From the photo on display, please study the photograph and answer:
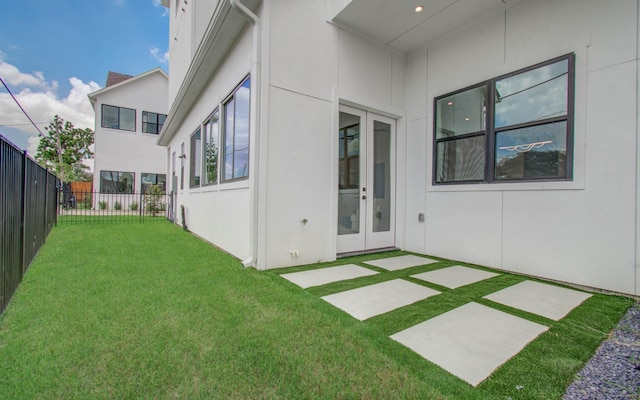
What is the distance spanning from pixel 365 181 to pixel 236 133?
232 centimetres

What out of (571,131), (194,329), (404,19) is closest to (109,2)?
(404,19)

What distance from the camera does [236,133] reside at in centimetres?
449

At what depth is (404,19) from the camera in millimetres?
4043

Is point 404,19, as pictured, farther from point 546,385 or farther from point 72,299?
point 72,299

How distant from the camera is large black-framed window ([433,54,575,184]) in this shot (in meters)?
3.27

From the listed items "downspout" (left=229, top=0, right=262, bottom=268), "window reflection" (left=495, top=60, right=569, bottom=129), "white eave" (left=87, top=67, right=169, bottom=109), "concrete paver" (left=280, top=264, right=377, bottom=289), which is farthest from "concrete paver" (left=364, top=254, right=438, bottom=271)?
"white eave" (left=87, top=67, right=169, bottom=109)

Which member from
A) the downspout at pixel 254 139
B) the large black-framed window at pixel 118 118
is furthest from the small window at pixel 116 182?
Answer: the downspout at pixel 254 139

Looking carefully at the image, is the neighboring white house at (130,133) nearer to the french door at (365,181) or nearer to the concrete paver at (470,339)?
the french door at (365,181)

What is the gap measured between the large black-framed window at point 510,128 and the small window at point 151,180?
15.7 meters

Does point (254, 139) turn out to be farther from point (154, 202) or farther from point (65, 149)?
point (65, 149)

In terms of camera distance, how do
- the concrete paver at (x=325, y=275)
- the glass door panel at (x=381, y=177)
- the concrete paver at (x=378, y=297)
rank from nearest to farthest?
the concrete paver at (x=378, y=297)
the concrete paver at (x=325, y=275)
the glass door panel at (x=381, y=177)

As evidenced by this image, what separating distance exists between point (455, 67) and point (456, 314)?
3.88 meters

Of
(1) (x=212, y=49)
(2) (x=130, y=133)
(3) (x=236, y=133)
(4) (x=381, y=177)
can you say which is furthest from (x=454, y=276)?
(2) (x=130, y=133)

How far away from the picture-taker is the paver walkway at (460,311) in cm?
172
